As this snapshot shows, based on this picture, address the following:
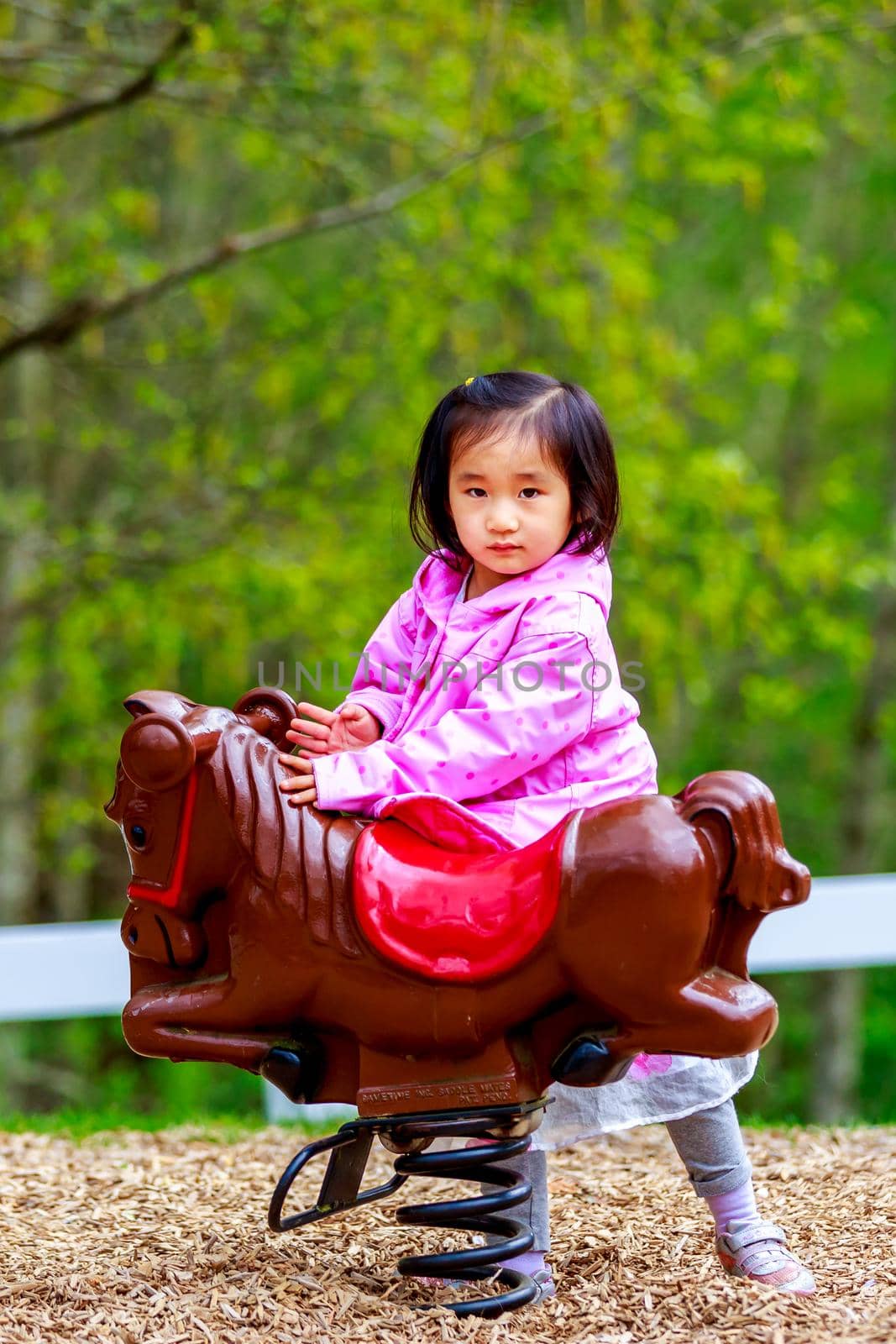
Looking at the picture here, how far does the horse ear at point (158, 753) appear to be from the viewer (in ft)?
8.72

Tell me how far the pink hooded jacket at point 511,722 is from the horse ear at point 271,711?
15cm

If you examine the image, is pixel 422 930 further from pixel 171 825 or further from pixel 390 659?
pixel 390 659

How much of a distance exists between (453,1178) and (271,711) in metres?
0.99

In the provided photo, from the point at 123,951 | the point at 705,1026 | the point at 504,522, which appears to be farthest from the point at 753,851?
the point at 123,951

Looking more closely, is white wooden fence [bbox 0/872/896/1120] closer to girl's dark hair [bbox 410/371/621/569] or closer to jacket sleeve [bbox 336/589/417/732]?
jacket sleeve [bbox 336/589/417/732]

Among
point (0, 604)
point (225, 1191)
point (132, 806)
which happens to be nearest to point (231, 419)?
point (0, 604)

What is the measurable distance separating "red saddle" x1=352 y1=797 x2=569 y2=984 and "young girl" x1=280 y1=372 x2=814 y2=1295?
123mm

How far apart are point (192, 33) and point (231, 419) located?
4656 mm

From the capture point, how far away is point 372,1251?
3.45 meters

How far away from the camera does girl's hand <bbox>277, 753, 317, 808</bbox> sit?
2766 millimetres

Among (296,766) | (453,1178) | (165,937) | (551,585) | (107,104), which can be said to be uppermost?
(107,104)

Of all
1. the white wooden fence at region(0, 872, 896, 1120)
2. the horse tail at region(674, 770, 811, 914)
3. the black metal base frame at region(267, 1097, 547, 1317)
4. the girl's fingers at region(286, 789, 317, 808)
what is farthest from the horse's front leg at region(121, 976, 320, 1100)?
the white wooden fence at region(0, 872, 896, 1120)

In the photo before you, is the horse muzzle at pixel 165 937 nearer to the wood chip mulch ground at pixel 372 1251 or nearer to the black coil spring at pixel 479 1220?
the black coil spring at pixel 479 1220

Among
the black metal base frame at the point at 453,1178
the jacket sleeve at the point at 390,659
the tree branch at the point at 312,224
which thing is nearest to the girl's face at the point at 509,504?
the jacket sleeve at the point at 390,659
